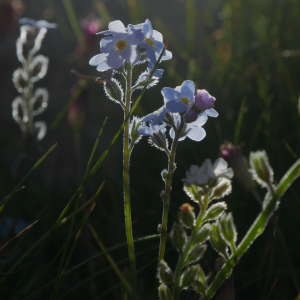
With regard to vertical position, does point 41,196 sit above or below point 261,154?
below

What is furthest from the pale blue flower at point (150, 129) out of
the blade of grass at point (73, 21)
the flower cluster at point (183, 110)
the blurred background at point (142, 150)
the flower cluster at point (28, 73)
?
the blade of grass at point (73, 21)

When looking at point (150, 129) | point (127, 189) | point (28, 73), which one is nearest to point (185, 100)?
point (150, 129)

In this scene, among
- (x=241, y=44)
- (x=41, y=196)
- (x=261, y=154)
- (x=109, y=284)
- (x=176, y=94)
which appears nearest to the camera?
(x=261, y=154)

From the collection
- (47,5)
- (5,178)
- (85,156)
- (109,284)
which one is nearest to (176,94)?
(109,284)

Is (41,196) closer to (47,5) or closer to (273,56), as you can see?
(273,56)

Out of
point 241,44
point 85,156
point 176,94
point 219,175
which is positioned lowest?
point 85,156

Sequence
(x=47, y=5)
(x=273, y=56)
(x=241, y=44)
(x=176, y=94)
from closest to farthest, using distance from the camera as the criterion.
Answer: (x=176, y=94) → (x=273, y=56) → (x=241, y=44) → (x=47, y=5)
